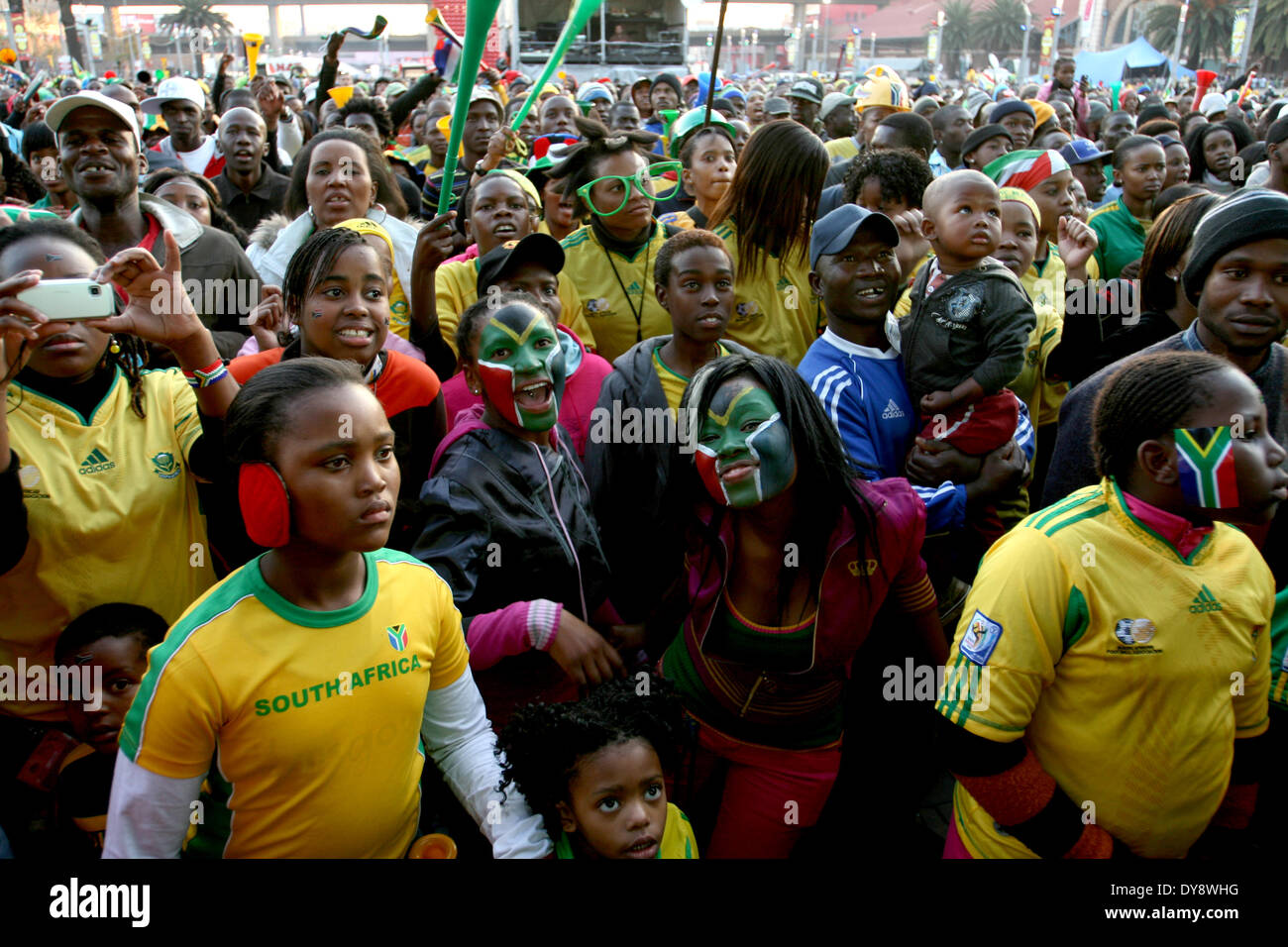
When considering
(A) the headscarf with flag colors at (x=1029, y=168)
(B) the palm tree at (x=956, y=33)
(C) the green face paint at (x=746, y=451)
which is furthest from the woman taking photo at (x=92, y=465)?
(B) the palm tree at (x=956, y=33)

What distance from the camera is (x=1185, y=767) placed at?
1909 mm

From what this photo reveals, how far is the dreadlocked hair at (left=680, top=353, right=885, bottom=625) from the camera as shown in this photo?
91.6 inches

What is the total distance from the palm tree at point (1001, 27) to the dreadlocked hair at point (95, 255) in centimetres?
7413

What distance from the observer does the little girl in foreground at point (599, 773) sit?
2.02 m

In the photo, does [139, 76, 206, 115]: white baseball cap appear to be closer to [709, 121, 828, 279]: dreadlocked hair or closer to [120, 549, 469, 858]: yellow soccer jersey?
[709, 121, 828, 279]: dreadlocked hair

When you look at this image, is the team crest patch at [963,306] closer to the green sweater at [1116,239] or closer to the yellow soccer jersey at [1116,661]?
the yellow soccer jersey at [1116,661]

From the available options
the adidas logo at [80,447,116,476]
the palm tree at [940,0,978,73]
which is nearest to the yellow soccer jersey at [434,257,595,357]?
the adidas logo at [80,447,116,476]

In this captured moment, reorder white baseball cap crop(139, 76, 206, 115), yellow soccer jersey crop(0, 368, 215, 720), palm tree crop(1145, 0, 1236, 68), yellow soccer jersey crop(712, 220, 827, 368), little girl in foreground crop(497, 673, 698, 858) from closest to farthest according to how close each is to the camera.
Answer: little girl in foreground crop(497, 673, 698, 858)
yellow soccer jersey crop(0, 368, 215, 720)
yellow soccer jersey crop(712, 220, 827, 368)
white baseball cap crop(139, 76, 206, 115)
palm tree crop(1145, 0, 1236, 68)

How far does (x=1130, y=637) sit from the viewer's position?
1852 mm

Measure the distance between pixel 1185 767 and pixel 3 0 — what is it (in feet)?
123

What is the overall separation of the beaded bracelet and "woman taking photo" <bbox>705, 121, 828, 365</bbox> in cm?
212

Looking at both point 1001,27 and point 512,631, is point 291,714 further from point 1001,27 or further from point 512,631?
point 1001,27
